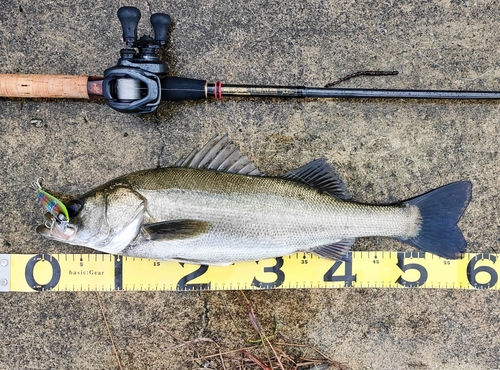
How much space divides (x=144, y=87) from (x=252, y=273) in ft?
4.59

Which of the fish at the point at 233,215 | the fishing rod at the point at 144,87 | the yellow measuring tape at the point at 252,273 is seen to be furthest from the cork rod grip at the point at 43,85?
the yellow measuring tape at the point at 252,273

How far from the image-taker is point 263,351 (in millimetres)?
3045

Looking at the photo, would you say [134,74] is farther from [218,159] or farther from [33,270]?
[33,270]

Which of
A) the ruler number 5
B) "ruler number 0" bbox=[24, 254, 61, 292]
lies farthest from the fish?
"ruler number 0" bbox=[24, 254, 61, 292]

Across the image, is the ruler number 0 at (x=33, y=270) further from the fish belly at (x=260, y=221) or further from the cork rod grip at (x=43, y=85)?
the cork rod grip at (x=43, y=85)

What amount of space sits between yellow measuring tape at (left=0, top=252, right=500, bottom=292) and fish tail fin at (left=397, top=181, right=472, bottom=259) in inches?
13.5

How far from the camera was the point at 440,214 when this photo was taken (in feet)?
8.86

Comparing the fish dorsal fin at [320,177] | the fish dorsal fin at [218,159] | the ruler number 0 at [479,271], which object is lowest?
the ruler number 0 at [479,271]

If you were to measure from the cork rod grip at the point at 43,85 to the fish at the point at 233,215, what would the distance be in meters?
0.65

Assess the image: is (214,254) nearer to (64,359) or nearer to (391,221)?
(391,221)

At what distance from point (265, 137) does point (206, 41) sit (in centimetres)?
77

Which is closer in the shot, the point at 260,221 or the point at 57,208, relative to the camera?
the point at 57,208

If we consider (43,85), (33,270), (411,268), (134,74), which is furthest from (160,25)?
(411,268)

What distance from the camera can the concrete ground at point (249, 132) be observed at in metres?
3.01
